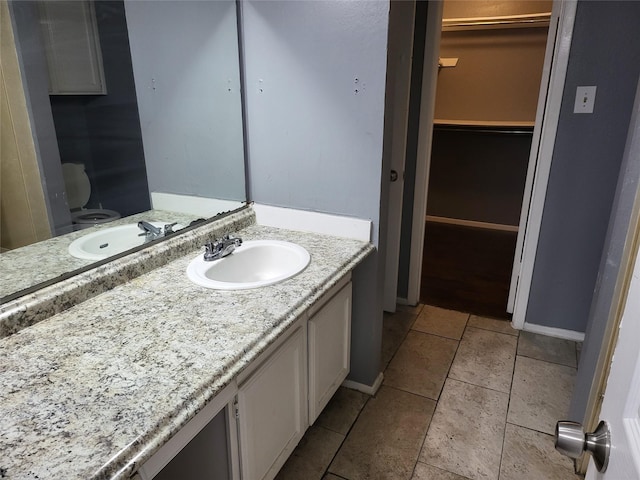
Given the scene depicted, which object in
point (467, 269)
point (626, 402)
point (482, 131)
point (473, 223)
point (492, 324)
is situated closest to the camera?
point (626, 402)

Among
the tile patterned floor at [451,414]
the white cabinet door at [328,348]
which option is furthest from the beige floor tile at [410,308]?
the white cabinet door at [328,348]

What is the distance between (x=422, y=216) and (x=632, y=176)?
4.59ft

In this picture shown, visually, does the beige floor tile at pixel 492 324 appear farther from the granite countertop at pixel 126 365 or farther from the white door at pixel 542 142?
the granite countertop at pixel 126 365

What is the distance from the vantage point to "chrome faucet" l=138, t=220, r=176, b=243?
1.55 metres

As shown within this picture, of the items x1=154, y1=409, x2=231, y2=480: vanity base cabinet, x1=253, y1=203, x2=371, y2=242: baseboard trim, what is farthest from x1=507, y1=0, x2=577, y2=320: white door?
→ x1=154, y1=409, x2=231, y2=480: vanity base cabinet

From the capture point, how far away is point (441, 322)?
2.71 m

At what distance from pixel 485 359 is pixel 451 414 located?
53cm

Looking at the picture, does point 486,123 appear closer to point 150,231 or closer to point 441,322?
point 441,322

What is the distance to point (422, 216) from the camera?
8.95 ft

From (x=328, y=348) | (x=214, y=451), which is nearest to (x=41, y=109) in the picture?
(x=214, y=451)

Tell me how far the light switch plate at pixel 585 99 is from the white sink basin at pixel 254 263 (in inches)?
64.3

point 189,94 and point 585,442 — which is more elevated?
point 189,94

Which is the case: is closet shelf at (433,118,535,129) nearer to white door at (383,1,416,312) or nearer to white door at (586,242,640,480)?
white door at (383,1,416,312)

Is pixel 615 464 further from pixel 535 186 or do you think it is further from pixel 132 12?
pixel 535 186
